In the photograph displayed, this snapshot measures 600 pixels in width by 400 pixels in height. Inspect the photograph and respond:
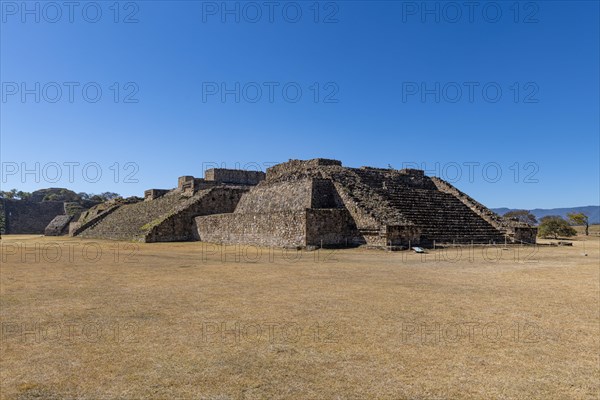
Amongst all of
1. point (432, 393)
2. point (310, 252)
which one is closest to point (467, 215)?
point (310, 252)

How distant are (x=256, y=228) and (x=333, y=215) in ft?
14.4

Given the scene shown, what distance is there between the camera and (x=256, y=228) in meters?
19.7

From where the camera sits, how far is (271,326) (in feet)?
16.9

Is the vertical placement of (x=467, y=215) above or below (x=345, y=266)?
above

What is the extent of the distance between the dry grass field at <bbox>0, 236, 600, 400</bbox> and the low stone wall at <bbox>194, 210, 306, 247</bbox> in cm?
802

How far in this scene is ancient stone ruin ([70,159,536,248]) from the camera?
658 inches

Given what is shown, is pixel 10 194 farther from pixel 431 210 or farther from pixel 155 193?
pixel 431 210

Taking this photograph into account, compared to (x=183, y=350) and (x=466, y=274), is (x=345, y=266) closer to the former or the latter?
(x=466, y=274)

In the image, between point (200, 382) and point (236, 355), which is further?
point (236, 355)

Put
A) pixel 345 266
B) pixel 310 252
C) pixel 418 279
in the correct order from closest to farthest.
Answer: pixel 418 279 < pixel 345 266 < pixel 310 252

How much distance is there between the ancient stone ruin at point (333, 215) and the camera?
16703mm

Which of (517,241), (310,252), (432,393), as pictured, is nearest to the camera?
(432,393)

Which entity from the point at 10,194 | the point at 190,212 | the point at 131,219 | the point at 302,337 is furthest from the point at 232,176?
the point at 10,194

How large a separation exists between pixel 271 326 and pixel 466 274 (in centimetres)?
599
